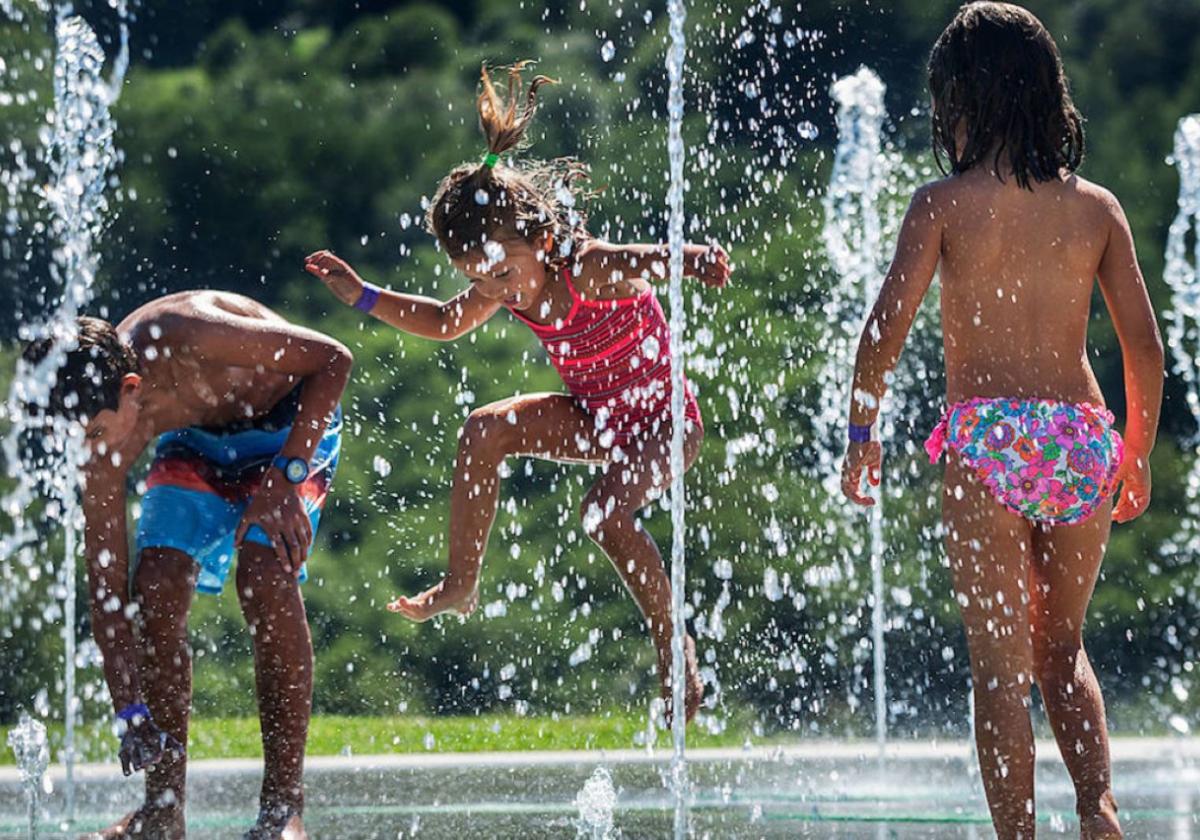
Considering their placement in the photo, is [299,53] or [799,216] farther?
[299,53]

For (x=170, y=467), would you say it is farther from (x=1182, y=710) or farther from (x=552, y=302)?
(x=1182, y=710)

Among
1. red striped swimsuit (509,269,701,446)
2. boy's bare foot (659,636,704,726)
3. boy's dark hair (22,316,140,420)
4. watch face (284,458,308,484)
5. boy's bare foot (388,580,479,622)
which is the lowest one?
boy's bare foot (659,636,704,726)

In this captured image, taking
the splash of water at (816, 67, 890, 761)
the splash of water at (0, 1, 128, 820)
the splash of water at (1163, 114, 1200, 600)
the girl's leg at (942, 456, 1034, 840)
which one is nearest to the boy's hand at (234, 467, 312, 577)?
the girl's leg at (942, 456, 1034, 840)

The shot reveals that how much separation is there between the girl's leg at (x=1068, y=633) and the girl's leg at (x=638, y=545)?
90cm

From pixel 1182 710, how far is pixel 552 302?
15.5ft

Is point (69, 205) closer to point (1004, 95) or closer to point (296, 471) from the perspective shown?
point (296, 471)

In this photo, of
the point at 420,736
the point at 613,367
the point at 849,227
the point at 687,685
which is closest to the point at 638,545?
the point at 687,685

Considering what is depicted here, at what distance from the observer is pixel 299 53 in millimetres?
9758

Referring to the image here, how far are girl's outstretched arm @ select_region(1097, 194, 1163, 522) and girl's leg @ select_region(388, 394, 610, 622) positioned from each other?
3.99ft

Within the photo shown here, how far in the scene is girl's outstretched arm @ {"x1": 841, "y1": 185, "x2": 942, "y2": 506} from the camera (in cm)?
310

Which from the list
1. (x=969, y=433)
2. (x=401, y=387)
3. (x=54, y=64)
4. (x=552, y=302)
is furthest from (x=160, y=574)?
(x=54, y=64)

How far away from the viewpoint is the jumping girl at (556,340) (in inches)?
155

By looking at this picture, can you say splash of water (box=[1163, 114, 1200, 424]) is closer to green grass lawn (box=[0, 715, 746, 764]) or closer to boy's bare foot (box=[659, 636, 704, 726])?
green grass lawn (box=[0, 715, 746, 764])

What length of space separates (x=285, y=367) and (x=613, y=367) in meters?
0.79
